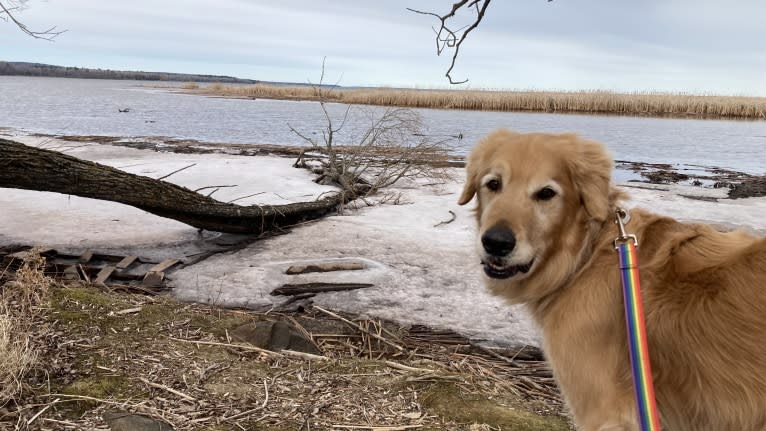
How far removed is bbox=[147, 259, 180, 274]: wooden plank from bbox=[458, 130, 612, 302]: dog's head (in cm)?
467

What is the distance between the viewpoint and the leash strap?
222 centimetres

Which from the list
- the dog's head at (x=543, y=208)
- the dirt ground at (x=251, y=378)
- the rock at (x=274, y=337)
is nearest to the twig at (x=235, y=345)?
the dirt ground at (x=251, y=378)

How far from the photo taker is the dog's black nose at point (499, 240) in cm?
271

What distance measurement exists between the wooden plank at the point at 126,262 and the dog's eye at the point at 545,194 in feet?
17.6

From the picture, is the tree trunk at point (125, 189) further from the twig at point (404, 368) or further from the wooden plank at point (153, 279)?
the twig at point (404, 368)

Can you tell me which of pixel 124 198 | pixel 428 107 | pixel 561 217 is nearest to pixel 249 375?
pixel 561 217

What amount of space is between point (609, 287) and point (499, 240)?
60 cm

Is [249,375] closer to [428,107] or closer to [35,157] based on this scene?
[35,157]

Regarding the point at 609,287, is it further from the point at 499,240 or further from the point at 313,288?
the point at 313,288

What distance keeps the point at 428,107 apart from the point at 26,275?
4391cm

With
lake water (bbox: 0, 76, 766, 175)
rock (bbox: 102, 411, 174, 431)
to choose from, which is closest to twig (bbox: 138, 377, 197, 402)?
rock (bbox: 102, 411, 174, 431)

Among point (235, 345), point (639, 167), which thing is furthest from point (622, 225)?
point (639, 167)

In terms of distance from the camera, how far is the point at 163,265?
21.6 feet

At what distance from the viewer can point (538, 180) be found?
113 inches
